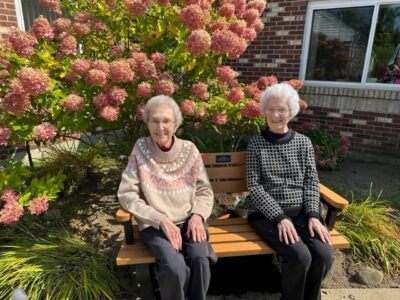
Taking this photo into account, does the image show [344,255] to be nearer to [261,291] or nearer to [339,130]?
[261,291]

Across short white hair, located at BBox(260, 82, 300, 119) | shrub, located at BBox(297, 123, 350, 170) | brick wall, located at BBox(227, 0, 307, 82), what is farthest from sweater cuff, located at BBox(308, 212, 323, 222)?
brick wall, located at BBox(227, 0, 307, 82)

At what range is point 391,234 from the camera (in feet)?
9.96

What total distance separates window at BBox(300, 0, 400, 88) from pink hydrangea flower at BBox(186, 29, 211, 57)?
3716 mm

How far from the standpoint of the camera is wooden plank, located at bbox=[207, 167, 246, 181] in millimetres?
2768

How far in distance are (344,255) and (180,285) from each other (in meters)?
1.77

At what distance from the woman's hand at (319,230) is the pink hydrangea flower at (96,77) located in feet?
5.99

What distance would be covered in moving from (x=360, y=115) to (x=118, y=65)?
4.35m

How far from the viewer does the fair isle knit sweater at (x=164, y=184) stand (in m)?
2.22

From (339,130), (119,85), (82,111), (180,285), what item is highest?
(119,85)

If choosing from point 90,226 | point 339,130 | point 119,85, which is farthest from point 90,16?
point 339,130

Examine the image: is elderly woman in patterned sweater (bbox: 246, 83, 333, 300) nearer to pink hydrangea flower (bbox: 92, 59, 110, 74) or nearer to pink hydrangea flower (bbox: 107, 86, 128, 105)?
pink hydrangea flower (bbox: 107, 86, 128, 105)

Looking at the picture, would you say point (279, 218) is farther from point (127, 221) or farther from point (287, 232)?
point (127, 221)

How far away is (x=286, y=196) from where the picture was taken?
2445 mm

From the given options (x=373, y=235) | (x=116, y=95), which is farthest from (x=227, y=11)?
(x=373, y=235)
